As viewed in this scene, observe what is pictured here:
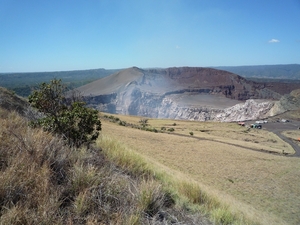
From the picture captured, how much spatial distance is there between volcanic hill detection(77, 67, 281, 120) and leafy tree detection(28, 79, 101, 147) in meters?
85.6

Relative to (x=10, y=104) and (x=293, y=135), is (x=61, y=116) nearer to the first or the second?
(x=10, y=104)

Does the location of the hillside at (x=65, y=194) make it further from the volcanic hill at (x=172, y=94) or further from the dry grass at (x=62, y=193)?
the volcanic hill at (x=172, y=94)

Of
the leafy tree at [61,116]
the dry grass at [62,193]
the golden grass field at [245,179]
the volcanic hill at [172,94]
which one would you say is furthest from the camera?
the volcanic hill at [172,94]

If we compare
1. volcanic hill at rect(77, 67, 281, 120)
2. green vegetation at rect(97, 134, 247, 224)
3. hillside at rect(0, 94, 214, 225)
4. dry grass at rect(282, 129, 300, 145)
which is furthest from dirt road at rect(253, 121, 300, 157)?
hillside at rect(0, 94, 214, 225)

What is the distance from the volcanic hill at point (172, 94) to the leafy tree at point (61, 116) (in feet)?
281

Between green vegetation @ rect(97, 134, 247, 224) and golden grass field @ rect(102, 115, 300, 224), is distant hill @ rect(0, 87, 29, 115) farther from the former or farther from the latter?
golden grass field @ rect(102, 115, 300, 224)

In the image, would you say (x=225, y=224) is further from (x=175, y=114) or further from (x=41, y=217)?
(x=175, y=114)

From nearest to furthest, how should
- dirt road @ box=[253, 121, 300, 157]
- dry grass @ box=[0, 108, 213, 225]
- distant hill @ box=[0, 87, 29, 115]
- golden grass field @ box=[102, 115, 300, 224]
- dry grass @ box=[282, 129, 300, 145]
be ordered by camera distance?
1. dry grass @ box=[0, 108, 213, 225]
2. golden grass field @ box=[102, 115, 300, 224]
3. distant hill @ box=[0, 87, 29, 115]
4. dry grass @ box=[282, 129, 300, 145]
5. dirt road @ box=[253, 121, 300, 157]

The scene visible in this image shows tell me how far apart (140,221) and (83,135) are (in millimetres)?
3969

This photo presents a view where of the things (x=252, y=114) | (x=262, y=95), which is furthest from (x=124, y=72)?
(x=252, y=114)

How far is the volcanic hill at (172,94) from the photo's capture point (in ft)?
332

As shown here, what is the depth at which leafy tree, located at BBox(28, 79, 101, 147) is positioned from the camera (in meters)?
6.30

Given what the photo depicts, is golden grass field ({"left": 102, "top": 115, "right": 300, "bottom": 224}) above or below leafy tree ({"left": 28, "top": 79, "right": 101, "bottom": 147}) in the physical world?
below

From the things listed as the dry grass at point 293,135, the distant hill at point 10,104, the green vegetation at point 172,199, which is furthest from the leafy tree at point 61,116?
the dry grass at point 293,135
